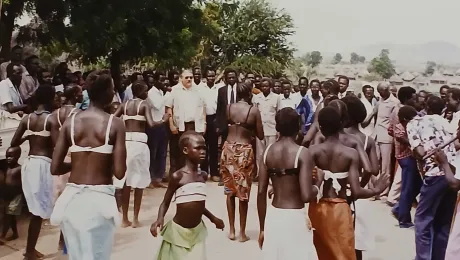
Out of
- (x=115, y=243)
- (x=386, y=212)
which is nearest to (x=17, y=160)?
(x=115, y=243)

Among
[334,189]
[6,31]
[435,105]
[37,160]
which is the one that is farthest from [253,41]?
[334,189]

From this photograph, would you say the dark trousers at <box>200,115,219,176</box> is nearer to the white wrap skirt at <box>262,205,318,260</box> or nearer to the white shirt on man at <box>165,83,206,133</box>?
the white shirt on man at <box>165,83,206,133</box>

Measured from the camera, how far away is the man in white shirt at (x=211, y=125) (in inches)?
408

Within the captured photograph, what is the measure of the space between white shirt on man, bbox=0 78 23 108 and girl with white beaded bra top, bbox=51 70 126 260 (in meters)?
4.51

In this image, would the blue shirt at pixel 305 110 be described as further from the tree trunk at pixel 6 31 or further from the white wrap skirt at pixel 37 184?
the tree trunk at pixel 6 31

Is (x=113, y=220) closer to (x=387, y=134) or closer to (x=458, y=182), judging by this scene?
(x=458, y=182)

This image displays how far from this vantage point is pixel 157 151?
392 inches

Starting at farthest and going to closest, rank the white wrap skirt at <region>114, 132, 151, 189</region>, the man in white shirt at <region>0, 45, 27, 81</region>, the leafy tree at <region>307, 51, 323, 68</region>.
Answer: the leafy tree at <region>307, 51, 323, 68</region> → the man in white shirt at <region>0, 45, 27, 81</region> → the white wrap skirt at <region>114, 132, 151, 189</region>

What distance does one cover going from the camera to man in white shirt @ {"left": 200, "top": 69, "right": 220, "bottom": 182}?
10359 millimetres

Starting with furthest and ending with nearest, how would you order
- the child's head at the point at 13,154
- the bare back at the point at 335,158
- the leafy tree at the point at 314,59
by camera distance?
the leafy tree at the point at 314,59 → the child's head at the point at 13,154 → the bare back at the point at 335,158

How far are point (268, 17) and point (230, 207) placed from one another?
71.3 ft

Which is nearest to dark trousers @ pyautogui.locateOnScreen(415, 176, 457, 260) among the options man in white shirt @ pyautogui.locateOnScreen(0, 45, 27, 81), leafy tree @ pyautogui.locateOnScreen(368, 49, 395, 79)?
man in white shirt @ pyautogui.locateOnScreen(0, 45, 27, 81)

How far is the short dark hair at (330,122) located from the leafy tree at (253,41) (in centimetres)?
2147

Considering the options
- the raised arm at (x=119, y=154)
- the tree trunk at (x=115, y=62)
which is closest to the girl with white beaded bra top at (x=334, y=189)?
the raised arm at (x=119, y=154)
